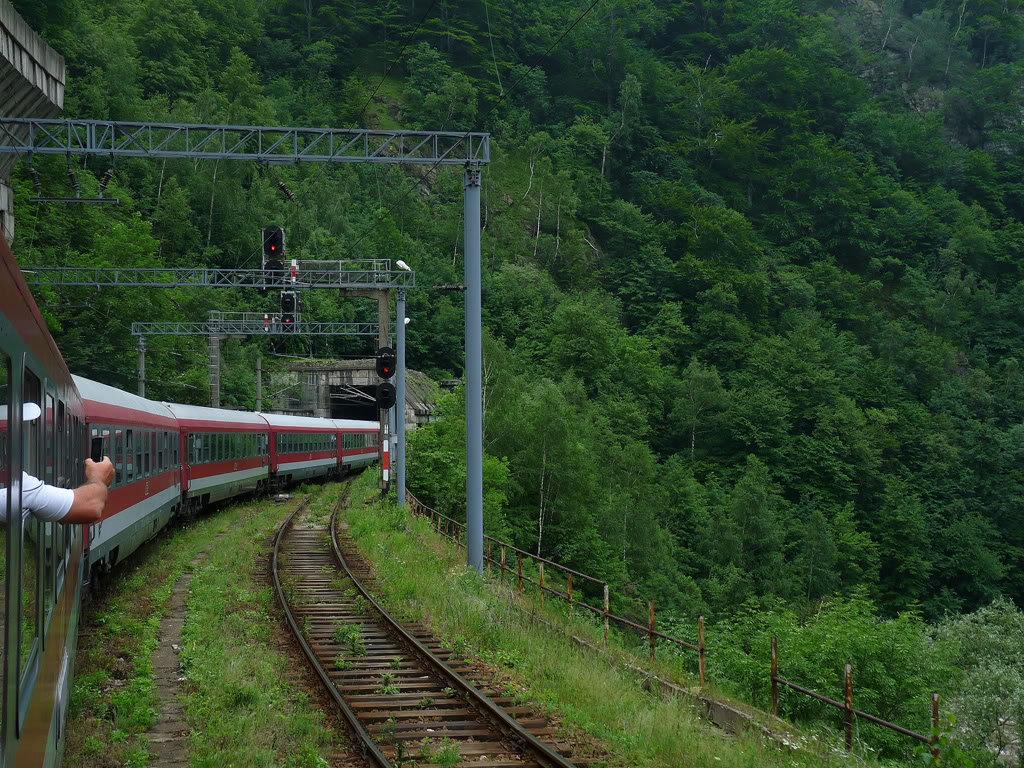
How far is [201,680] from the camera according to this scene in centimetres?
1013

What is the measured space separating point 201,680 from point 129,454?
19.4ft

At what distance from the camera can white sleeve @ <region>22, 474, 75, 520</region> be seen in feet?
11.9

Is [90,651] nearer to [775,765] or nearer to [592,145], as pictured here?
[775,765]

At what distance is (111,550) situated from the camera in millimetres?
13984

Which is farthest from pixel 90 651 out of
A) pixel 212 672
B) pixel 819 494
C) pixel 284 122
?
pixel 284 122

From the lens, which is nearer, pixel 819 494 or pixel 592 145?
pixel 819 494

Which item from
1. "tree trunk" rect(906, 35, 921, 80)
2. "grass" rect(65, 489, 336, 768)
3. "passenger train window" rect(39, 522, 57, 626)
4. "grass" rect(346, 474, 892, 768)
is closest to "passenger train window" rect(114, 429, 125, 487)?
"grass" rect(65, 489, 336, 768)

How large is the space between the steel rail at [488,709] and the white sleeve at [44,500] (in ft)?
17.1

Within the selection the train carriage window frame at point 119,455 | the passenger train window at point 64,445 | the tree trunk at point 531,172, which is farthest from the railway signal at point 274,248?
the tree trunk at point 531,172

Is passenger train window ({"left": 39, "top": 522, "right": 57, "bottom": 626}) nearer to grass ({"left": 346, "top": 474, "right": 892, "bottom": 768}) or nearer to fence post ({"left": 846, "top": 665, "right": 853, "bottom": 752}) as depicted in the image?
grass ({"left": 346, "top": 474, "right": 892, "bottom": 768})

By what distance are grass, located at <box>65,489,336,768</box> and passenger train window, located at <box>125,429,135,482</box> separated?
171 centimetres

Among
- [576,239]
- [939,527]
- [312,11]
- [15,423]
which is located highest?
[312,11]

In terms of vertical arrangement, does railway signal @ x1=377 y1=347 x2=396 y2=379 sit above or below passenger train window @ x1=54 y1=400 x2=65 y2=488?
above

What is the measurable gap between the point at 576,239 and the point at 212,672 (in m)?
88.2
